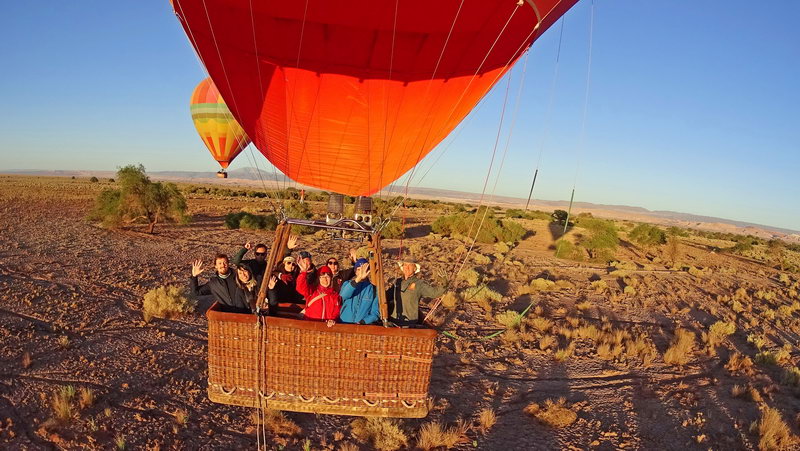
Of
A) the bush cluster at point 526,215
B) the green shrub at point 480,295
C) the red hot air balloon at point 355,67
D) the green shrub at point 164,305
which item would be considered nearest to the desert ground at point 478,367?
the green shrub at point 480,295

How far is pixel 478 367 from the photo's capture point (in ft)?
22.8

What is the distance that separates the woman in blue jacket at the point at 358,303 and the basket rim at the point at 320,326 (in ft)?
0.96

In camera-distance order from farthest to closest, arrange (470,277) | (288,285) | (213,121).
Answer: (213,121) < (470,277) < (288,285)

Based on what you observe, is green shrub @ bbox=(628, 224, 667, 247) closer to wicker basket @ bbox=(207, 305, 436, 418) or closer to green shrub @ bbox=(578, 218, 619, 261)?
green shrub @ bbox=(578, 218, 619, 261)

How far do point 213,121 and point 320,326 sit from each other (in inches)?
628

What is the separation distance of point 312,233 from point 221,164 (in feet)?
16.2

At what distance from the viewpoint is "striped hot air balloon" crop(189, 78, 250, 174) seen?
17167mm

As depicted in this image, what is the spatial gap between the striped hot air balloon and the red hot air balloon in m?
10.7

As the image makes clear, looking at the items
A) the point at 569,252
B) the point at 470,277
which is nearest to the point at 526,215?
the point at 569,252

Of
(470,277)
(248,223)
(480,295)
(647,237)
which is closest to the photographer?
(480,295)

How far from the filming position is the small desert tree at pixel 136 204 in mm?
17766

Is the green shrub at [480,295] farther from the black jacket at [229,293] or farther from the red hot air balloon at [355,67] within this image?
the black jacket at [229,293]

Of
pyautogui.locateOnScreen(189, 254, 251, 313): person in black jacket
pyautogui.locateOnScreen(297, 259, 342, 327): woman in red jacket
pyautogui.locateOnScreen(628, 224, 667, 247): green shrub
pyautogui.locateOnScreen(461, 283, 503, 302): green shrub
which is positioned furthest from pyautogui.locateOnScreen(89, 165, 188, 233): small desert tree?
pyautogui.locateOnScreen(628, 224, 667, 247): green shrub

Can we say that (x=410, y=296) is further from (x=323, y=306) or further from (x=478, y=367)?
(x=478, y=367)
